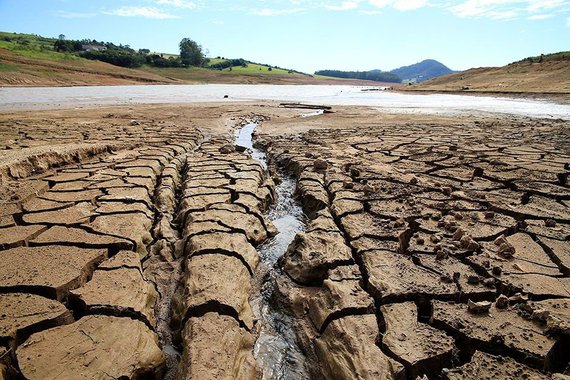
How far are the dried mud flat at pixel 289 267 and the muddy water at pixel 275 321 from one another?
4cm

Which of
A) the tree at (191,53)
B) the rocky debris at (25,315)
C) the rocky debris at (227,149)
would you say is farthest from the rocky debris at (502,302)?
the tree at (191,53)

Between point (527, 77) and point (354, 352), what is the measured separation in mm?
25023

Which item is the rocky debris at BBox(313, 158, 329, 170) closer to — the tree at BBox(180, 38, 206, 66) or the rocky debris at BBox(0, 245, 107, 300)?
the rocky debris at BBox(0, 245, 107, 300)

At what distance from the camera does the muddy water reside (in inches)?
66.5

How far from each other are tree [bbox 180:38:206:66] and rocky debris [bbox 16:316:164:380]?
57213 millimetres

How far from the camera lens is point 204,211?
10.3 feet

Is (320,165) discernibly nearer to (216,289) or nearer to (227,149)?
(227,149)

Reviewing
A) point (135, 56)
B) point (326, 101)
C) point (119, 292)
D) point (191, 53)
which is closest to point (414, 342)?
point (119, 292)

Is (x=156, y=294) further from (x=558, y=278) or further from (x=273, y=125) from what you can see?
(x=273, y=125)

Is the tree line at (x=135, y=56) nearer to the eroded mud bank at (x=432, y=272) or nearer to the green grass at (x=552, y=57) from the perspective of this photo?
the green grass at (x=552, y=57)

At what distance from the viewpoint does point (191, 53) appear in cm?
5547

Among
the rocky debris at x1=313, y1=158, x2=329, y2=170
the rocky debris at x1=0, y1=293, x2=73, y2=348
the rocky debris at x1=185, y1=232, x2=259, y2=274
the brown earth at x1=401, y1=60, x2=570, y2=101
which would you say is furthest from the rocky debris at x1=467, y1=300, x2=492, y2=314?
the brown earth at x1=401, y1=60, x2=570, y2=101

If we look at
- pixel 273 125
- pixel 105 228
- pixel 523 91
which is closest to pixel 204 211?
pixel 105 228

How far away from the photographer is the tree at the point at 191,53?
55031 millimetres
